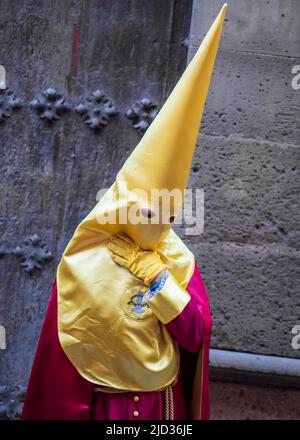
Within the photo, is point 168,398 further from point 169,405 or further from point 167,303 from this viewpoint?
point 167,303

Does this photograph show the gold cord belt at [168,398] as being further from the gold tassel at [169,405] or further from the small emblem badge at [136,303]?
the small emblem badge at [136,303]

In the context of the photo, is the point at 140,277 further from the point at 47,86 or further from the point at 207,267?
the point at 47,86

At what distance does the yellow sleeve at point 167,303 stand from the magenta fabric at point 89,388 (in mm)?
25

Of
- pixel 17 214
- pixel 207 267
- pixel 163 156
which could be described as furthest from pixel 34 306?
pixel 163 156

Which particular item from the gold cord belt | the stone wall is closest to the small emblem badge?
the gold cord belt

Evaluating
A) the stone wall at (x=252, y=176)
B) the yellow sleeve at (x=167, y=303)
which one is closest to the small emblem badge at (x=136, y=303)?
the yellow sleeve at (x=167, y=303)

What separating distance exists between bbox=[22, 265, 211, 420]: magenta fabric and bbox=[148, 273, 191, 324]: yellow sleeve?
0.08 ft

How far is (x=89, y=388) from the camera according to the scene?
233 centimetres

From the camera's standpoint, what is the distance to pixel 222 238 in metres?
3.28

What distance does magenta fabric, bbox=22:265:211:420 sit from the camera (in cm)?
230

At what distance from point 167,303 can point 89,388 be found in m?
0.47

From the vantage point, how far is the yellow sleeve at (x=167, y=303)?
7.34ft

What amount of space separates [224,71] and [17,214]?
4.73ft

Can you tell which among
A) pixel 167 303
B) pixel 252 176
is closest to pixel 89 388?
pixel 167 303
